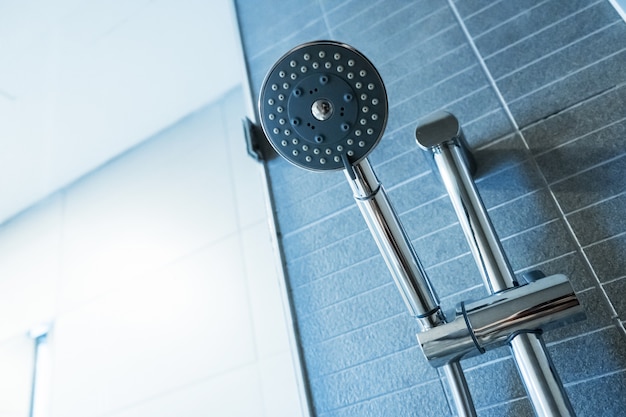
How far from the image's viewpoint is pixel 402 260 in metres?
0.42

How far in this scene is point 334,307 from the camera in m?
0.59

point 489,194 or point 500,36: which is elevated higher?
point 500,36

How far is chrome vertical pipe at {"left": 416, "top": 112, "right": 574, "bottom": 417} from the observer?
1.25 feet

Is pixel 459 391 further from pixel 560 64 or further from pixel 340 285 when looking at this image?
pixel 560 64

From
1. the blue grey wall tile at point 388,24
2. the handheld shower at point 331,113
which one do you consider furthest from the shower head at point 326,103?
the blue grey wall tile at point 388,24

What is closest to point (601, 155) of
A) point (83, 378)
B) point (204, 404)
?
point (204, 404)

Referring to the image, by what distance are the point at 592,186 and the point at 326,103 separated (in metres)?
0.29

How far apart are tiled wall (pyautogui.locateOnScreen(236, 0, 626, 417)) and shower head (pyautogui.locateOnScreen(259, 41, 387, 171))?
0.21 metres

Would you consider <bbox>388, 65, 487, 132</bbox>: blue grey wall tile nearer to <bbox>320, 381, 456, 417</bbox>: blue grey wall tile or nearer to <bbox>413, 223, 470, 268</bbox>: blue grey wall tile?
<bbox>413, 223, 470, 268</bbox>: blue grey wall tile

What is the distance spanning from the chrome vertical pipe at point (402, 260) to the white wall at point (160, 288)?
0.27 m

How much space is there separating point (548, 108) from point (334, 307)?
329 mm

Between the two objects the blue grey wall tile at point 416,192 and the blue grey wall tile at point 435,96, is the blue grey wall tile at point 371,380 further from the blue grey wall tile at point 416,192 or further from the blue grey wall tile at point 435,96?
the blue grey wall tile at point 435,96

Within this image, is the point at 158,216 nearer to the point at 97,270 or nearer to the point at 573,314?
the point at 97,270

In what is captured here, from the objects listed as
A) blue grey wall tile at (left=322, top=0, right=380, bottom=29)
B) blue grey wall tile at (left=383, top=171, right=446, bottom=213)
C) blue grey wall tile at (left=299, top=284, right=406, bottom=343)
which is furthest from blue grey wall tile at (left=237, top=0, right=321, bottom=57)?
blue grey wall tile at (left=299, top=284, right=406, bottom=343)
